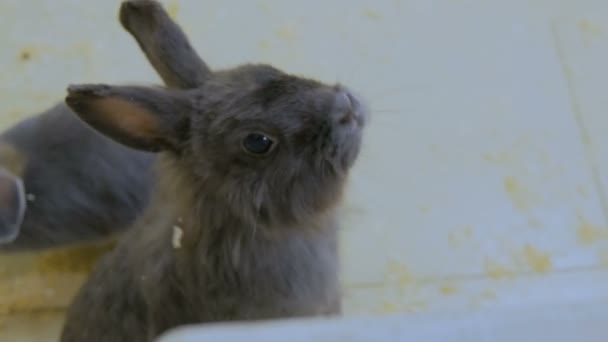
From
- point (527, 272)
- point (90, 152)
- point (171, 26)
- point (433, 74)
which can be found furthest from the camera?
point (433, 74)

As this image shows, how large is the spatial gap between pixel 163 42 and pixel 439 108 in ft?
2.67

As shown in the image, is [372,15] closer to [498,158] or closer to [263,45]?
[263,45]

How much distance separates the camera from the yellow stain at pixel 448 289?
1670 millimetres

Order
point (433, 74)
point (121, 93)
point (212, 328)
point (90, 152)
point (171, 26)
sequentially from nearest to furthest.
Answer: point (212, 328) → point (121, 93) → point (171, 26) → point (90, 152) → point (433, 74)

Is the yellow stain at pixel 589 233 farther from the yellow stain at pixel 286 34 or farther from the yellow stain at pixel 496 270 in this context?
the yellow stain at pixel 286 34

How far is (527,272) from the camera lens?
5.52 ft

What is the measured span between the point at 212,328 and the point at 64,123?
0.94 metres

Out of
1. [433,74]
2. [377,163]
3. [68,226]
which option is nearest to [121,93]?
[68,226]

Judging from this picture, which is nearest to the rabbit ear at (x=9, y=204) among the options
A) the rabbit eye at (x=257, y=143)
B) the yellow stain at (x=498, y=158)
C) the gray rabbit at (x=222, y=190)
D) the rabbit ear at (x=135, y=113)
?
the gray rabbit at (x=222, y=190)

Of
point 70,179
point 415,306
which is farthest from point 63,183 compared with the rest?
point 415,306

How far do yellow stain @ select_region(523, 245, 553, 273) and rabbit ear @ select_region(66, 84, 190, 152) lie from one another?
0.85 metres

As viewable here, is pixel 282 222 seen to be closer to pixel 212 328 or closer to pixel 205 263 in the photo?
pixel 205 263

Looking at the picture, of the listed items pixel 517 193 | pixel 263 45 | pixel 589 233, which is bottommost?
pixel 589 233

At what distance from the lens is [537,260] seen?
5.55ft
